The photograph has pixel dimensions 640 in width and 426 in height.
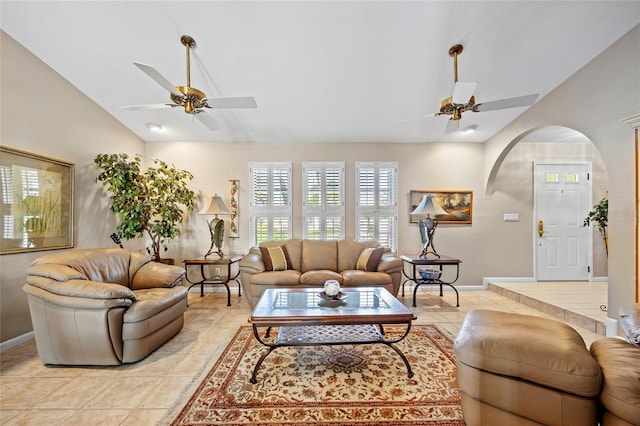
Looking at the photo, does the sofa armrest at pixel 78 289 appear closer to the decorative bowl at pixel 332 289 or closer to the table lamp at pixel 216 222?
the decorative bowl at pixel 332 289

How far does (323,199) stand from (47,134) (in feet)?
12.4

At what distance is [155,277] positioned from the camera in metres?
3.14

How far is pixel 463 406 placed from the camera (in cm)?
168

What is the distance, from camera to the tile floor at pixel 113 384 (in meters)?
1.80

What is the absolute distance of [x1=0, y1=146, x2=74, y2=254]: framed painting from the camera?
2789 millimetres

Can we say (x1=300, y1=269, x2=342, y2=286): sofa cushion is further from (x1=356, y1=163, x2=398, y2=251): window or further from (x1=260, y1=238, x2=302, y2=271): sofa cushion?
(x1=356, y1=163, x2=398, y2=251): window

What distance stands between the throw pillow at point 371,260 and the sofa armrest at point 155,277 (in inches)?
96.8

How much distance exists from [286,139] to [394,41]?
8.27ft

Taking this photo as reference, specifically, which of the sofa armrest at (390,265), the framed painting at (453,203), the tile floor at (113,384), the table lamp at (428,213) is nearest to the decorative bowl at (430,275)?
the table lamp at (428,213)

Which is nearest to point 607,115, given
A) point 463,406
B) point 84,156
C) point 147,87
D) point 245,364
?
point 463,406

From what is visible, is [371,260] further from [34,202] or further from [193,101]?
[34,202]

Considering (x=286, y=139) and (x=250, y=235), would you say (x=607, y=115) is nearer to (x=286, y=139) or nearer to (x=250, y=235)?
(x=286, y=139)

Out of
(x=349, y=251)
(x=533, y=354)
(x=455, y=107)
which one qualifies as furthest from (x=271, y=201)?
(x=533, y=354)

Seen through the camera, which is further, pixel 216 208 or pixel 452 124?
pixel 216 208
